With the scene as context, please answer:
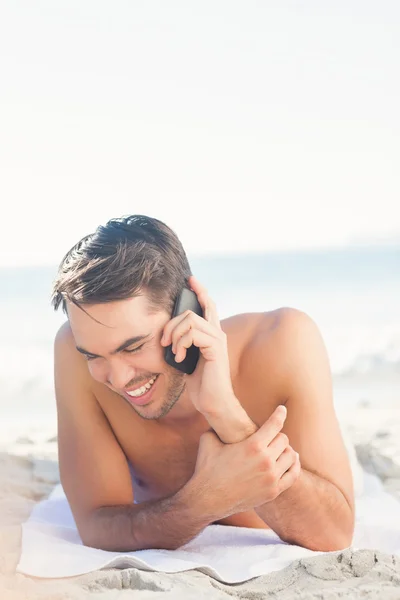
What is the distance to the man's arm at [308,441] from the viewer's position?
257 centimetres

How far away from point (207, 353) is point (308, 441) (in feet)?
1.66

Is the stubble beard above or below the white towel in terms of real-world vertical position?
above

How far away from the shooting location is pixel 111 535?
268 centimetres

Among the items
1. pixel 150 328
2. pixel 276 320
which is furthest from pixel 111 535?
pixel 276 320

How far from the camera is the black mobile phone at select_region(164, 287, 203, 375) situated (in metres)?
2.53

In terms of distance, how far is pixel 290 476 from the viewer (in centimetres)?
246

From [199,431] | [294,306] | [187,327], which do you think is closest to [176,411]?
[199,431]

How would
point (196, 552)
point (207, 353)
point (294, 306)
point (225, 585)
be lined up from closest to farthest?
point (225, 585)
point (207, 353)
point (196, 552)
point (294, 306)

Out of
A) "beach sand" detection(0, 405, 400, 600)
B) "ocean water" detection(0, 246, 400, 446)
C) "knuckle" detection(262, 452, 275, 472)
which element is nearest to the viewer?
"beach sand" detection(0, 405, 400, 600)

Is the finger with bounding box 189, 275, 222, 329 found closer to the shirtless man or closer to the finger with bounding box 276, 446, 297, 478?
the shirtless man

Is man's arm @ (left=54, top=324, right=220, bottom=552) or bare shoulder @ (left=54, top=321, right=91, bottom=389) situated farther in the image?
bare shoulder @ (left=54, top=321, right=91, bottom=389)

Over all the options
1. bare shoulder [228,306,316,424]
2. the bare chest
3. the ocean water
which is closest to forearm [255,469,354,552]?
bare shoulder [228,306,316,424]

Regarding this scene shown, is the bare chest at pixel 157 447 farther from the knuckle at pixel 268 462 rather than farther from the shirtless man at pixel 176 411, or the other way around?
the knuckle at pixel 268 462

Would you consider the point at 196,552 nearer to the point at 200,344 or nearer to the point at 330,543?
the point at 330,543
